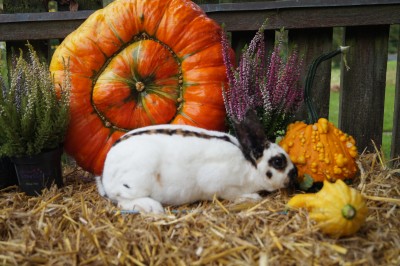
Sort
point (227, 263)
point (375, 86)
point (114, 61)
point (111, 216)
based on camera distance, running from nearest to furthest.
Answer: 1. point (227, 263)
2. point (111, 216)
3. point (114, 61)
4. point (375, 86)

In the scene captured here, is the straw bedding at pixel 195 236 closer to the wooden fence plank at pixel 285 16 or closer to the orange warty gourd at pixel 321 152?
the orange warty gourd at pixel 321 152

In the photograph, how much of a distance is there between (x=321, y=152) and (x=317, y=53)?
3.68ft

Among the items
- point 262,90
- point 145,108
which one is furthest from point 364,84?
point 145,108

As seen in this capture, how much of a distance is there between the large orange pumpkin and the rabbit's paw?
0.63m

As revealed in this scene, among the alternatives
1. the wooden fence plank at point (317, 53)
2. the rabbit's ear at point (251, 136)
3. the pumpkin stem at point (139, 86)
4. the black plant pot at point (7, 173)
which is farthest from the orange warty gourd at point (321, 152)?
the black plant pot at point (7, 173)

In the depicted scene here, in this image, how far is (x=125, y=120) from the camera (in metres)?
2.96

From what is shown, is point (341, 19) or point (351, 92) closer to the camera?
point (341, 19)

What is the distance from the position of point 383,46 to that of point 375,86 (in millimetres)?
302

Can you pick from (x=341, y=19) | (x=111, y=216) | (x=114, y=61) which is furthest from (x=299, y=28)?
(x=111, y=216)

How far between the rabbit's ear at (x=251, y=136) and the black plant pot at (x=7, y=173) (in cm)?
148

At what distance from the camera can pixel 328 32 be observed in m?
3.43

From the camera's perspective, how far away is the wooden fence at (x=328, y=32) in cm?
326

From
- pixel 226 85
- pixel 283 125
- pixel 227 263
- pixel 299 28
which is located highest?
pixel 299 28

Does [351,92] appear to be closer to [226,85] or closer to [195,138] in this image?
[226,85]
